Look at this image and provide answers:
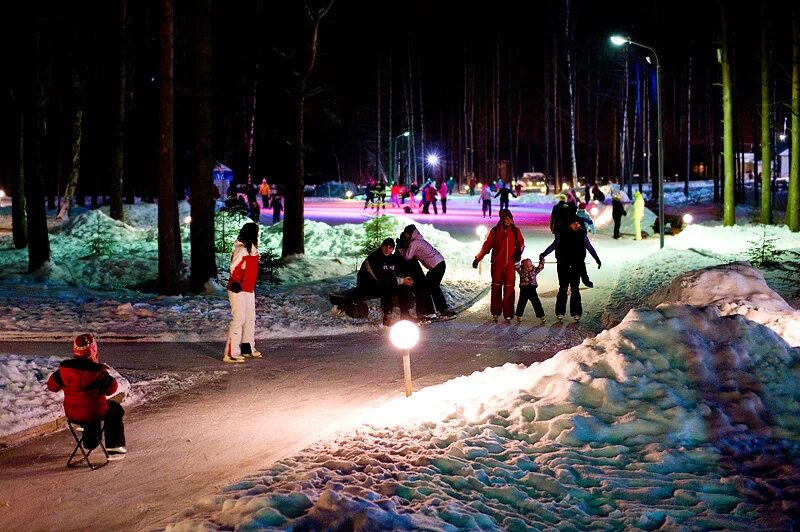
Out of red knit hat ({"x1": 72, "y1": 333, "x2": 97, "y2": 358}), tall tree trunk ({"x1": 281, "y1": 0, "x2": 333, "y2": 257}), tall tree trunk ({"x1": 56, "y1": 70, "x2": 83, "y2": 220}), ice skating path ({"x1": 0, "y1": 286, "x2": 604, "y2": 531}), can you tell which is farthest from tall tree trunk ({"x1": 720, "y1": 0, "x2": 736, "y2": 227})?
red knit hat ({"x1": 72, "y1": 333, "x2": 97, "y2": 358})

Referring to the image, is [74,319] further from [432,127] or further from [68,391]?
[432,127]

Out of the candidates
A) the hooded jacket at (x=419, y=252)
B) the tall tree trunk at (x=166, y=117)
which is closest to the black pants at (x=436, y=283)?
the hooded jacket at (x=419, y=252)

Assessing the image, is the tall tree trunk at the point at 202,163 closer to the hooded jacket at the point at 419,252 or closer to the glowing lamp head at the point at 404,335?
the hooded jacket at the point at 419,252

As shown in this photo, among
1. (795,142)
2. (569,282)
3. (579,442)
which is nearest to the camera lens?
(579,442)

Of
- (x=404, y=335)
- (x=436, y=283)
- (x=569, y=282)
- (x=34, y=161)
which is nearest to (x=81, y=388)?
(x=404, y=335)

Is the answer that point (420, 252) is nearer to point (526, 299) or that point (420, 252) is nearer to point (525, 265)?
point (525, 265)

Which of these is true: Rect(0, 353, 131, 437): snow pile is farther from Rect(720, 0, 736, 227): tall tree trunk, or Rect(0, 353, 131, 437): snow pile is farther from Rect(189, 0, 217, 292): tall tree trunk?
Rect(720, 0, 736, 227): tall tree trunk

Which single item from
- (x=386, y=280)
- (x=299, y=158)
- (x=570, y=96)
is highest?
(x=570, y=96)

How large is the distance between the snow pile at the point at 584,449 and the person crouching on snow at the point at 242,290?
3927 millimetres

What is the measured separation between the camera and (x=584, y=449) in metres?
7.64

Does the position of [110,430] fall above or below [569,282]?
below

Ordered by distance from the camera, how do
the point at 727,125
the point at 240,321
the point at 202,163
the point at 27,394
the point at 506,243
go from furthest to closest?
the point at 727,125 → the point at 202,163 → the point at 506,243 → the point at 240,321 → the point at 27,394

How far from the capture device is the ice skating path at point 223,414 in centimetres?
722

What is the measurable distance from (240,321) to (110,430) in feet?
15.9
